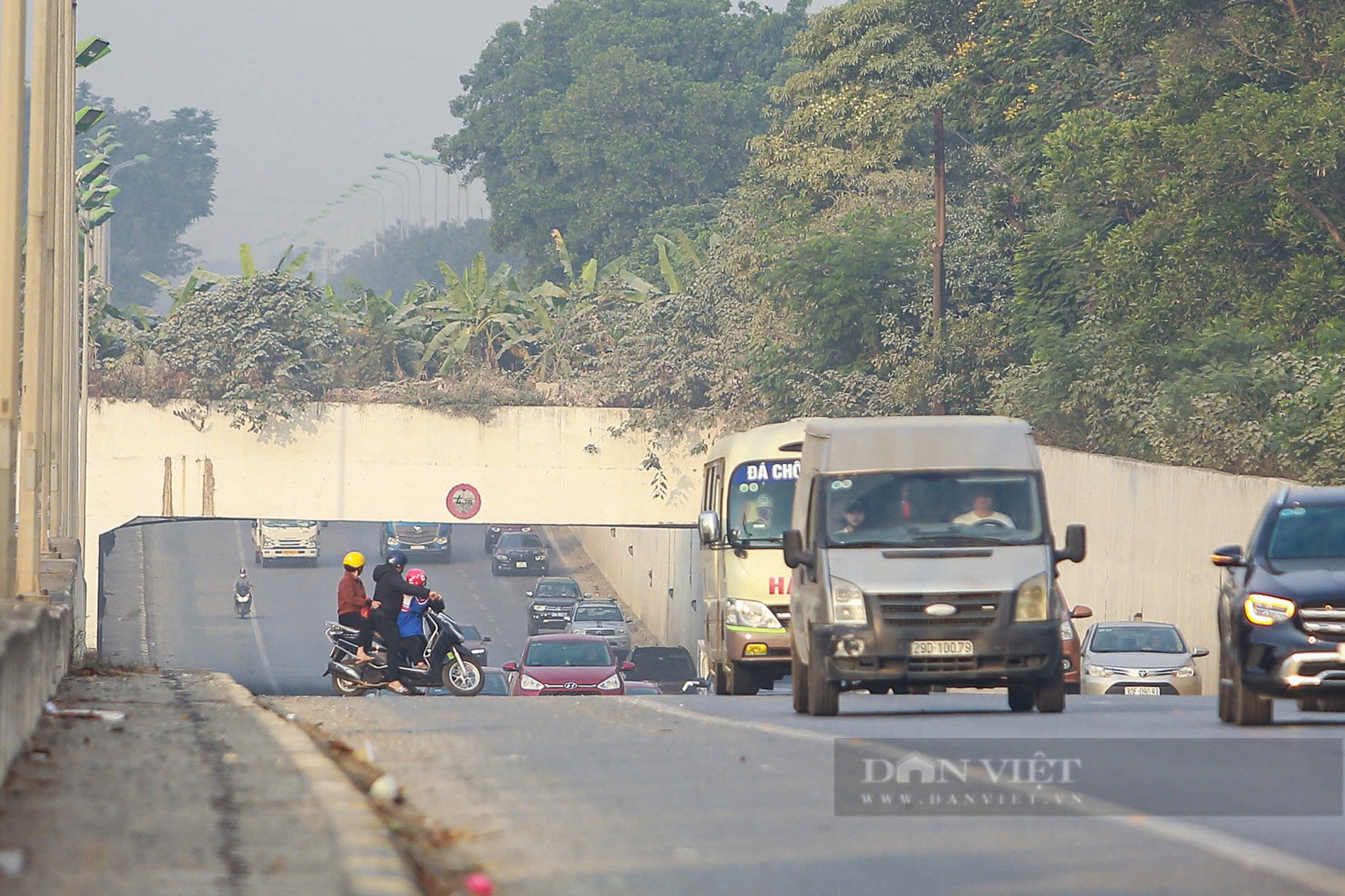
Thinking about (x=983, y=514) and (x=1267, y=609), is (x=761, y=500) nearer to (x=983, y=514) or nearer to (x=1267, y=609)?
(x=983, y=514)

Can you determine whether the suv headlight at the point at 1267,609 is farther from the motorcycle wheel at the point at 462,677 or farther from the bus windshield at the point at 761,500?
the motorcycle wheel at the point at 462,677

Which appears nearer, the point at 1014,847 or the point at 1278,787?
the point at 1014,847

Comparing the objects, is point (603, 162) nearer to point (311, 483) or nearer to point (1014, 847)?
point (311, 483)

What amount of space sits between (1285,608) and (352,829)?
858cm

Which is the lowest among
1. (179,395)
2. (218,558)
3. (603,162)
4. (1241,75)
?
(218,558)

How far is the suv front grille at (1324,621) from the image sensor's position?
14.6 meters

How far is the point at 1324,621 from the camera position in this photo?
14633 mm

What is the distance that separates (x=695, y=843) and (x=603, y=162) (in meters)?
86.8

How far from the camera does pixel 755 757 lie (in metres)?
12.4

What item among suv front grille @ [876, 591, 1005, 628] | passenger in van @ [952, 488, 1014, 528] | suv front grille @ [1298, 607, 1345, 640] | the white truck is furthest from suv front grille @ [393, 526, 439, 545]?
suv front grille @ [1298, 607, 1345, 640]

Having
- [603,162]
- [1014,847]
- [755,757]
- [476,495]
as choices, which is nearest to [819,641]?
[755,757]

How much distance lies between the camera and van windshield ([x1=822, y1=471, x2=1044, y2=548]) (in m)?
16.4

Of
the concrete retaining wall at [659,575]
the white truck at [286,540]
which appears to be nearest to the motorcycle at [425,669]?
the concrete retaining wall at [659,575]

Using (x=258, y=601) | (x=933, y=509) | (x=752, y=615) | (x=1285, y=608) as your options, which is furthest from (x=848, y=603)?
(x=258, y=601)
